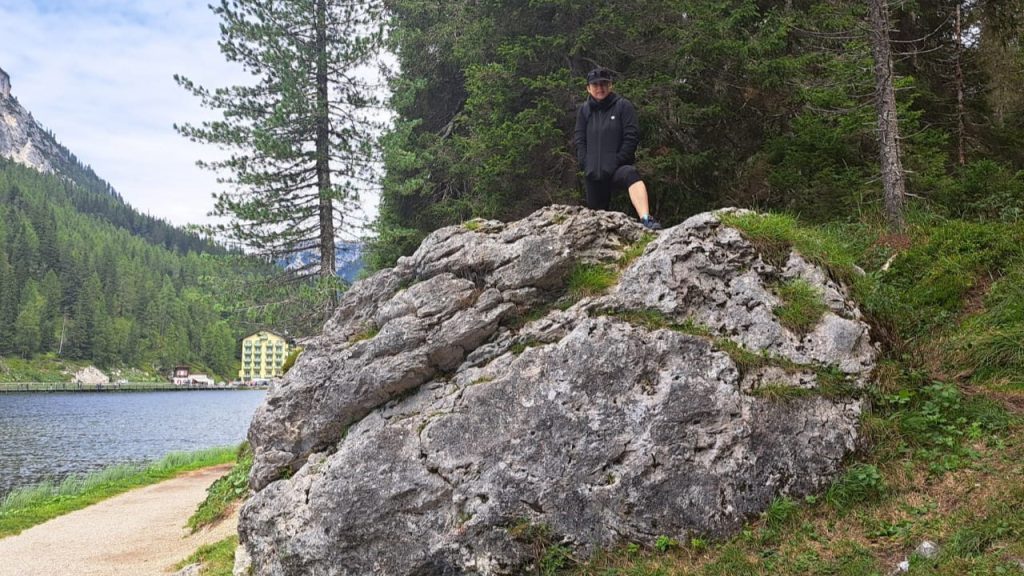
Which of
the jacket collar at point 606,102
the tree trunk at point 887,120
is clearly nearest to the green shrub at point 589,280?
the jacket collar at point 606,102

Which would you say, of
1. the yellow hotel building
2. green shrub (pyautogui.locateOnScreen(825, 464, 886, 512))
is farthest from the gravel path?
the yellow hotel building

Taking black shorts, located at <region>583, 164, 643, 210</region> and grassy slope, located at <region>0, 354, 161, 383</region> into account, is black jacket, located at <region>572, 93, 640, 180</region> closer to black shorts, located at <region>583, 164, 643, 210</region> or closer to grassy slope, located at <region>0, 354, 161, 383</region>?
black shorts, located at <region>583, 164, 643, 210</region>

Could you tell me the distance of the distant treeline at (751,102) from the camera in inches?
440

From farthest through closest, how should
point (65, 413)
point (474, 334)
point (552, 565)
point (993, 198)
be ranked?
Result: 1. point (65, 413)
2. point (993, 198)
3. point (474, 334)
4. point (552, 565)

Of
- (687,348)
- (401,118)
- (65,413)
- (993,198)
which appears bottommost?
(65,413)

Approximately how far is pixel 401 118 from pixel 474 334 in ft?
50.8

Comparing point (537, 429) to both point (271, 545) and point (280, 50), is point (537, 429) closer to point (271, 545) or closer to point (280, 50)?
point (271, 545)

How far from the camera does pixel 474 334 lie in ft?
21.4

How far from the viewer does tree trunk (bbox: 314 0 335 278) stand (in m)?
20.6

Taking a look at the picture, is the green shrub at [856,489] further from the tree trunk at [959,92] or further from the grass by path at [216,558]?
the tree trunk at [959,92]

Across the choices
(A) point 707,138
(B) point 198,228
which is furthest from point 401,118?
(A) point 707,138

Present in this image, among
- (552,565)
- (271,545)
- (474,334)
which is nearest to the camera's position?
(552,565)

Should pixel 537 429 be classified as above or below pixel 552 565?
above

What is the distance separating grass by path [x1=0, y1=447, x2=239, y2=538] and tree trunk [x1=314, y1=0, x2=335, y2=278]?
8.99 meters
